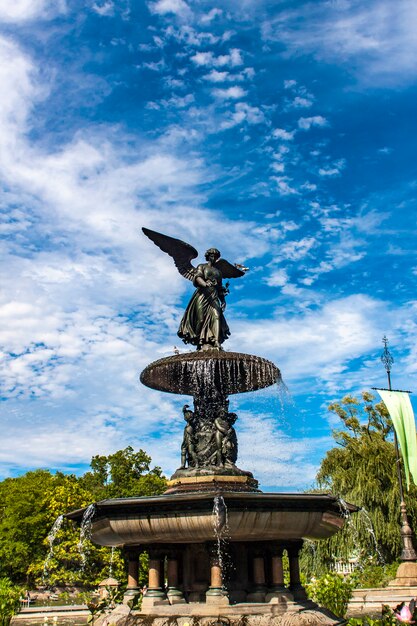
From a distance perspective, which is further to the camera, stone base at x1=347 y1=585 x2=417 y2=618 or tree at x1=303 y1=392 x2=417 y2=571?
tree at x1=303 y1=392 x2=417 y2=571

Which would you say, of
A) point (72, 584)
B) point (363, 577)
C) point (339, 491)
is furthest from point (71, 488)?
point (363, 577)

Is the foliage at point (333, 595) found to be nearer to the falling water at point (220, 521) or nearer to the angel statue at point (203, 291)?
the falling water at point (220, 521)

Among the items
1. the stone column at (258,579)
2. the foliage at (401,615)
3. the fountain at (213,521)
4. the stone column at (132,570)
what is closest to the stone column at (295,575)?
the fountain at (213,521)

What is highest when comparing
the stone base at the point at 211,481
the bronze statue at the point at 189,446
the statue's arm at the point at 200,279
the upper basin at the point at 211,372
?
the statue's arm at the point at 200,279

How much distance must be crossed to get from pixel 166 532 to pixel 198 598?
161cm

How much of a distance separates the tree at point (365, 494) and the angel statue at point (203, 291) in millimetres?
14605

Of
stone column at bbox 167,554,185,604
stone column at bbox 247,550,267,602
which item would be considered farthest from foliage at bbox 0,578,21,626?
stone column at bbox 247,550,267,602

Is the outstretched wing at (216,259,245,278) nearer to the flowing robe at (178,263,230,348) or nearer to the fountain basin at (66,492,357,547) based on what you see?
the flowing robe at (178,263,230,348)

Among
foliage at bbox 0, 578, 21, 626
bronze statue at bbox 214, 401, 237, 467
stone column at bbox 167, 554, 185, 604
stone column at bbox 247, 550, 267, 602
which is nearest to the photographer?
stone column at bbox 247, 550, 267, 602

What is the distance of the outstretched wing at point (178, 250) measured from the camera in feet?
43.8

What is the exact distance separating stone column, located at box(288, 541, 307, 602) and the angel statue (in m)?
4.01

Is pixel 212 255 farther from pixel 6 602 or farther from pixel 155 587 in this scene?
pixel 6 602

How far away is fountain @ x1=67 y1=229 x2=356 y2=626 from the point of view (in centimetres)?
848

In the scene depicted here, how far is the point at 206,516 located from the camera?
839 cm
